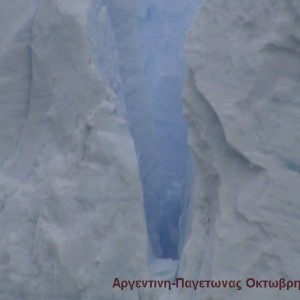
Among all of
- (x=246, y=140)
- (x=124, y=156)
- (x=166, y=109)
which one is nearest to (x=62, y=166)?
(x=124, y=156)

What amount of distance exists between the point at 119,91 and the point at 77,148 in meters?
0.78

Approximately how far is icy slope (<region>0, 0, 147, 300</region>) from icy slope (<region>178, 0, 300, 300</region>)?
1.22ft

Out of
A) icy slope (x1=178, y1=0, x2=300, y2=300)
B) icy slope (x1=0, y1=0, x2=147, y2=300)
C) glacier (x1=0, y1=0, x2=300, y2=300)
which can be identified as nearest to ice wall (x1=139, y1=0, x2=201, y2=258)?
glacier (x1=0, y1=0, x2=300, y2=300)

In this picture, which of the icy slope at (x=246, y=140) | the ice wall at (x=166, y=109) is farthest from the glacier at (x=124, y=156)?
the ice wall at (x=166, y=109)

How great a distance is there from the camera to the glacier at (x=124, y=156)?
192cm

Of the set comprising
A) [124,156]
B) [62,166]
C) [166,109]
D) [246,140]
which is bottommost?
[166,109]

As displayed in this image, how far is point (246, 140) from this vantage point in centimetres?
201

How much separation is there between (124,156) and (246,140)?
65 centimetres

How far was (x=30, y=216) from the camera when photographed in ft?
8.37

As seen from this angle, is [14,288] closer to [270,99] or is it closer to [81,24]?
[81,24]

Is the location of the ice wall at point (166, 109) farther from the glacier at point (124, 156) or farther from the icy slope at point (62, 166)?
the icy slope at point (62, 166)

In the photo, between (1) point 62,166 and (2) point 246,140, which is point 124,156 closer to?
(1) point 62,166

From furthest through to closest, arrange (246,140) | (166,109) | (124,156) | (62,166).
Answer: (166,109) < (62,166) < (124,156) < (246,140)

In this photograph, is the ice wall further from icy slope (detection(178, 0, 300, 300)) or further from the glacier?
icy slope (detection(178, 0, 300, 300))
